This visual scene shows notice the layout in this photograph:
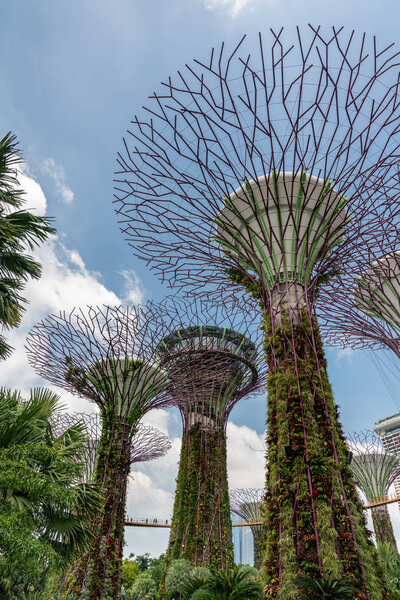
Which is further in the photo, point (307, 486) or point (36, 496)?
point (36, 496)

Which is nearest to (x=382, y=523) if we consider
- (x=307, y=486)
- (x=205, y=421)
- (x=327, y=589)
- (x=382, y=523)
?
(x=382, y=523)

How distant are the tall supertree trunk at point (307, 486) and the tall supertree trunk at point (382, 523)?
2565cm

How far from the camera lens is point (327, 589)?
531 centimetres

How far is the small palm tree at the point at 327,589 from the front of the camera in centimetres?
524

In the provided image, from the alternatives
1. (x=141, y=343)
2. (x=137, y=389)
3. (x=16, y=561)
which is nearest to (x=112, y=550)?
(x=137, y=389)

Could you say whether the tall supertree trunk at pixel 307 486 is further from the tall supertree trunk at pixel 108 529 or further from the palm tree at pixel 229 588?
the tall supertree trunk at pixel 108 529

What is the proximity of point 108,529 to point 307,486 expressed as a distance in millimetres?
9258

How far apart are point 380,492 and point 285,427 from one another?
2579 cm

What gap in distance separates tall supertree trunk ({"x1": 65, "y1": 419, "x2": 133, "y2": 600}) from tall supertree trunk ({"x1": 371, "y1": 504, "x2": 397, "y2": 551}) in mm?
21275

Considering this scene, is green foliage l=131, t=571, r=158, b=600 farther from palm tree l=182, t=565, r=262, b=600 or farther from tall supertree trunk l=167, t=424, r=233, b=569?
palm tree l=182, t=565, r=262, b=600

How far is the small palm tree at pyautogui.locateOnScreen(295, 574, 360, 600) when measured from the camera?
17.2ft

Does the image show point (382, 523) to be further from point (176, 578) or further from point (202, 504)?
point (176, 578)

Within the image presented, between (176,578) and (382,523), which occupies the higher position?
(382,523)

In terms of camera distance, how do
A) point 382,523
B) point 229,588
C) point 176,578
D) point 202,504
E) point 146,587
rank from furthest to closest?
point 382,523 < point 146,587 < point 202,504 < point 176,578 < point 229,588
